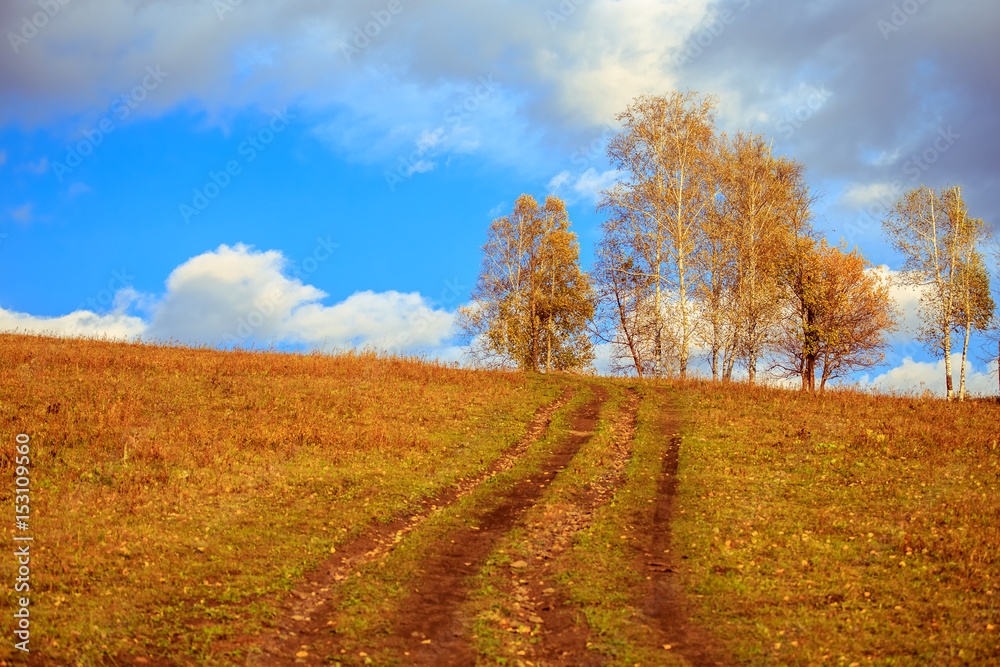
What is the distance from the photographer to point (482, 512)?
15.8 m

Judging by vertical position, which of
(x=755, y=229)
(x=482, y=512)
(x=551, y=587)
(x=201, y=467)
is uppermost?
(x=755, y=229)

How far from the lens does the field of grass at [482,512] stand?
33.3 ft

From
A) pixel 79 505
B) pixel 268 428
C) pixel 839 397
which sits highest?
pixel 839 397

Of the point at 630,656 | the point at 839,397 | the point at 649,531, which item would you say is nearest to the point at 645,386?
the point at 839,397

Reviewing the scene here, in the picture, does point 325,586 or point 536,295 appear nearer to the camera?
point 325,586

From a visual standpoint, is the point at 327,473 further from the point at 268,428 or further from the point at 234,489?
the point at 268,428

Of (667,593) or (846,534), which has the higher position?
(846,534)

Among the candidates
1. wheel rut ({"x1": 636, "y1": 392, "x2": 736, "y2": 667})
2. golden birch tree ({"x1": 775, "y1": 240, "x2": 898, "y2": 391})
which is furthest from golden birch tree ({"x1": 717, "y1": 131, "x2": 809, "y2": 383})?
wheel rut ({"x1": 636, "y1": 392, "x2": 736, "y2": 667})

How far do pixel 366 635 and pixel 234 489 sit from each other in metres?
7.63

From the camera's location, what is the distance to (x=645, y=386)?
3266 centimetres


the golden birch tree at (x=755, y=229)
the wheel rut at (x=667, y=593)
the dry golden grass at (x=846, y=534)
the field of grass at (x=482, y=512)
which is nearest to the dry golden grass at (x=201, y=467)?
the field of grass at (x=482, y=512)

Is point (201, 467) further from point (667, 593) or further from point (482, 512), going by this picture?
point (667, 593)

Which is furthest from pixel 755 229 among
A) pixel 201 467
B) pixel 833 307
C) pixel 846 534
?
pixel 201 467

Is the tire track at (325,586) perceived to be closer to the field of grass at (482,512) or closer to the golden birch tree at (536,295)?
the field of grass at (482,512)
